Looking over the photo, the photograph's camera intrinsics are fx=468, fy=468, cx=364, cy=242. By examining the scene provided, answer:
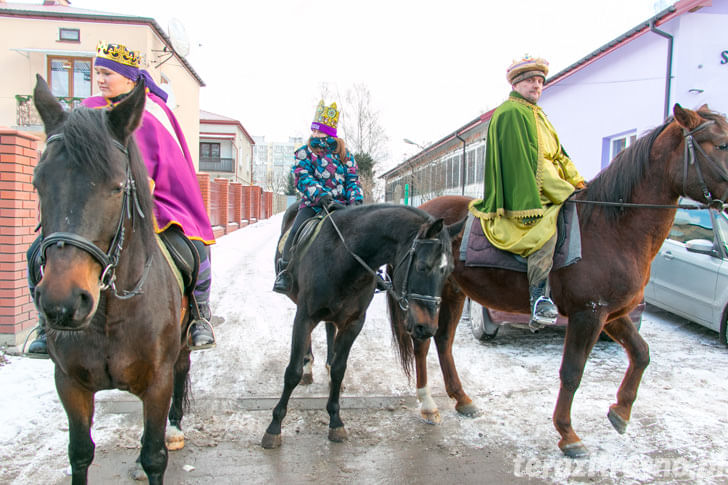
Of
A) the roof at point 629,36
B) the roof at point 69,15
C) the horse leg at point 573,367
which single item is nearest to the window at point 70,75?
the roof at point 69,15

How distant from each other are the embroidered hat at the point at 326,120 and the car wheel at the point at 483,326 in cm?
308

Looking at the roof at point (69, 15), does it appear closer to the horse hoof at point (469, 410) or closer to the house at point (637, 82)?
the house at point (637, 82)

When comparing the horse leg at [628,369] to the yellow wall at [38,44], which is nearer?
the horse leg at [628,369]

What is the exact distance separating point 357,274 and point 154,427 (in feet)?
6.02

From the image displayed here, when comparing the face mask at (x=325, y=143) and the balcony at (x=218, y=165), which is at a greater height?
the balcony at (x=218, y=165)

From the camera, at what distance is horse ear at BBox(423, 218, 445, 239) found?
10.8 ft

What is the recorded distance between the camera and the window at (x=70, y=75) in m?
23.0

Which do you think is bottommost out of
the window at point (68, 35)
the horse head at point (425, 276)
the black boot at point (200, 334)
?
the black boot at point (200, 334)

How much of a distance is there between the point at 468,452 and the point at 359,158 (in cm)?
3326

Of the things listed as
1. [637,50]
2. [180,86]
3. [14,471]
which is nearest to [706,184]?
[14,471]

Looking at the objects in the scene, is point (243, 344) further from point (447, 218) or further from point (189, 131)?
point (189, 131)

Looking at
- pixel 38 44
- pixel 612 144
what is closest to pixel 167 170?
pixel 612 144

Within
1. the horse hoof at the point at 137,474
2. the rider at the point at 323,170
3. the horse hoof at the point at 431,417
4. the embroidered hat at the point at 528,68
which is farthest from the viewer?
the rider at the point at 323,170

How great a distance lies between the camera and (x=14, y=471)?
3.05 meters
